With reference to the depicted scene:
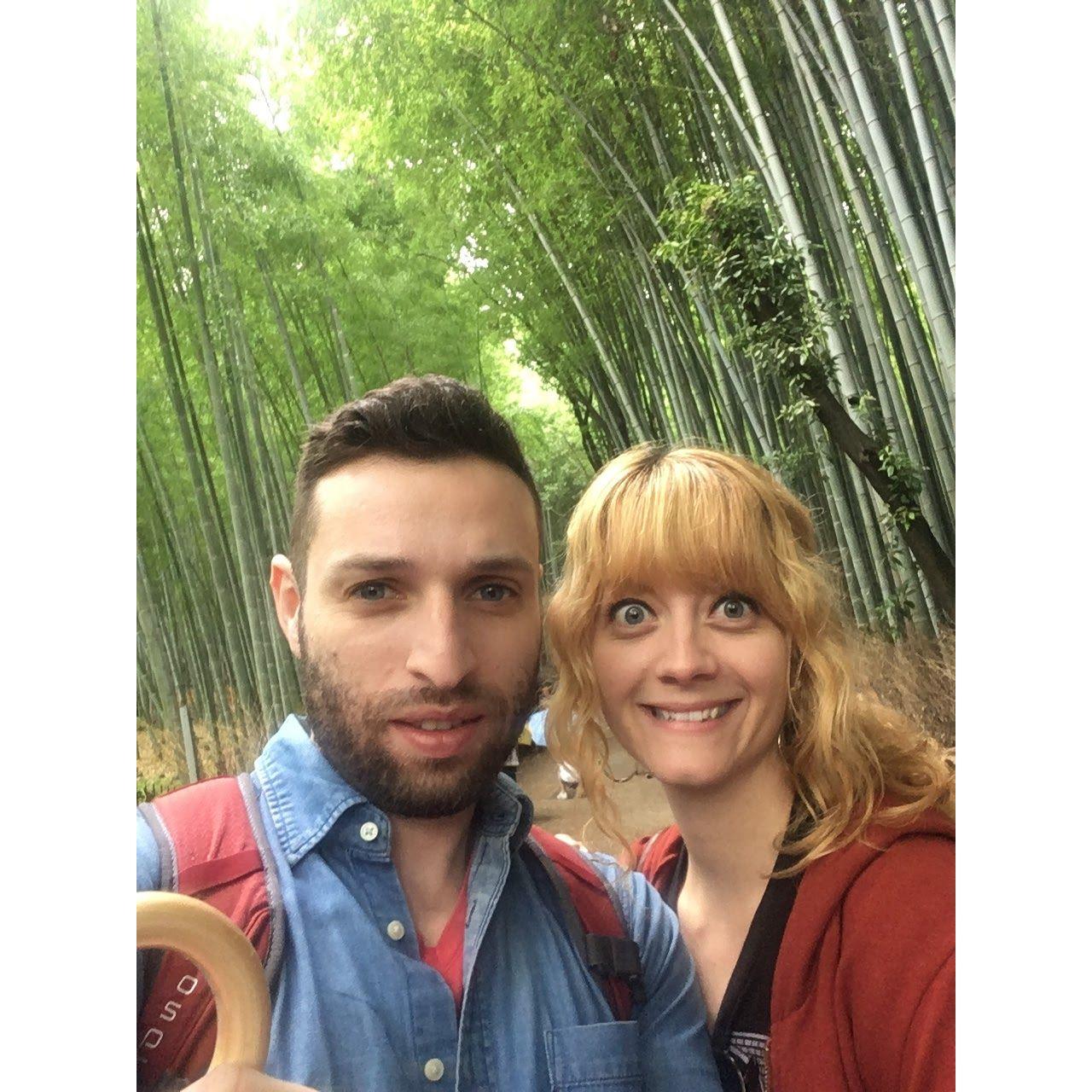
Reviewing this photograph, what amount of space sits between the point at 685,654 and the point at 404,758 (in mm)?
314

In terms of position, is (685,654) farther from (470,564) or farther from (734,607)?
(470,564)

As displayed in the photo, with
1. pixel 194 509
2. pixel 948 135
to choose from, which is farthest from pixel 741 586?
pixel 194 509

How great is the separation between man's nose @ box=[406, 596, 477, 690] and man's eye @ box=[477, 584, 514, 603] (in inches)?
1.2

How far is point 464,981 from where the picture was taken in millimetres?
1115

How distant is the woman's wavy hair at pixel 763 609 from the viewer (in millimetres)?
1066

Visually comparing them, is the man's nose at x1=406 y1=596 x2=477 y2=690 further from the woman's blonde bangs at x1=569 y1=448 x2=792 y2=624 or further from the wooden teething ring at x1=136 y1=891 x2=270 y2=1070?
the wooden teething ring at x1=136 y1=891 x2=270 y2=1070

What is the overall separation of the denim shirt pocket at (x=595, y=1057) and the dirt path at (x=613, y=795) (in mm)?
186

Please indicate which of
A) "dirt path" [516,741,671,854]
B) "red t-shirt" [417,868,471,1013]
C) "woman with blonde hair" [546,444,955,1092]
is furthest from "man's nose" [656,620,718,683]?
"red t-shirt" [417,868,471,1013]

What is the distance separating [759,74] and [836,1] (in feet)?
0.35

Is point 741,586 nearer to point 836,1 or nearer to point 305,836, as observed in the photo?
point 305,836

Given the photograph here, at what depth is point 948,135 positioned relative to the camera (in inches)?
44.1

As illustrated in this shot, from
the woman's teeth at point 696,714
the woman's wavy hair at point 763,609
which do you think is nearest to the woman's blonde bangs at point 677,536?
the woman's wavy hair at point 763,609

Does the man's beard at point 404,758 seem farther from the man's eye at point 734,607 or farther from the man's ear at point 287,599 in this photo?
the man's eye at point 734,607

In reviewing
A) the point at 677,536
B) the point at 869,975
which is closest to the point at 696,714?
the point at 677,536
